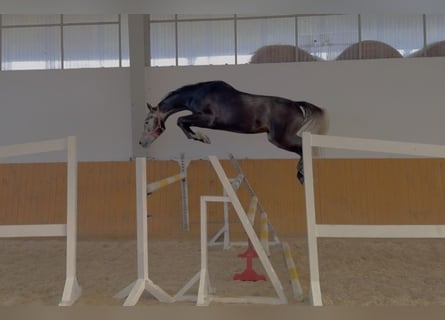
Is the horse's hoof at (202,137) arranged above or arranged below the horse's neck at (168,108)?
below

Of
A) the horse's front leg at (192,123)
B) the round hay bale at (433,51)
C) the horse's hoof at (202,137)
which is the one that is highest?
the round hay bale at (433,51)

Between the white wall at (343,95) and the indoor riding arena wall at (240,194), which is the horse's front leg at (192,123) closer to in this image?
the white wall at (343,95)

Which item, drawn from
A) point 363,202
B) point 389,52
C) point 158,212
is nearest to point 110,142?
point 158,212

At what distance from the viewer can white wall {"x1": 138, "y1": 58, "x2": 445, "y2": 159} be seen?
7.10 meters

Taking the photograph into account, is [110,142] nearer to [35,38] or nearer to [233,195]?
[35,38]

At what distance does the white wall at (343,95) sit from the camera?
7102 millimetres

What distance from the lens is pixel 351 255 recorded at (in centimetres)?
441

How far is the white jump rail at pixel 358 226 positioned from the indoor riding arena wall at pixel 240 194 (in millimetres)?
3528

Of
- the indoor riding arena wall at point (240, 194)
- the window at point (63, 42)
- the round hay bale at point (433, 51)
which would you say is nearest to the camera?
the indoor riding arena wall at point (240, 194)

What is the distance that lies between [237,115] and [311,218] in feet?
17.3

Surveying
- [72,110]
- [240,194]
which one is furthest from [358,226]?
[72,110]

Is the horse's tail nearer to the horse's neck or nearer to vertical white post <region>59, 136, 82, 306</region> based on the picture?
the horse's neck

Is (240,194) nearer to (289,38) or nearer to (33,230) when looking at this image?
(289,38)

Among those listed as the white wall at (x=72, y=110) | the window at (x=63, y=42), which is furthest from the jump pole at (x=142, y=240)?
the window at (x=63, y=42)
